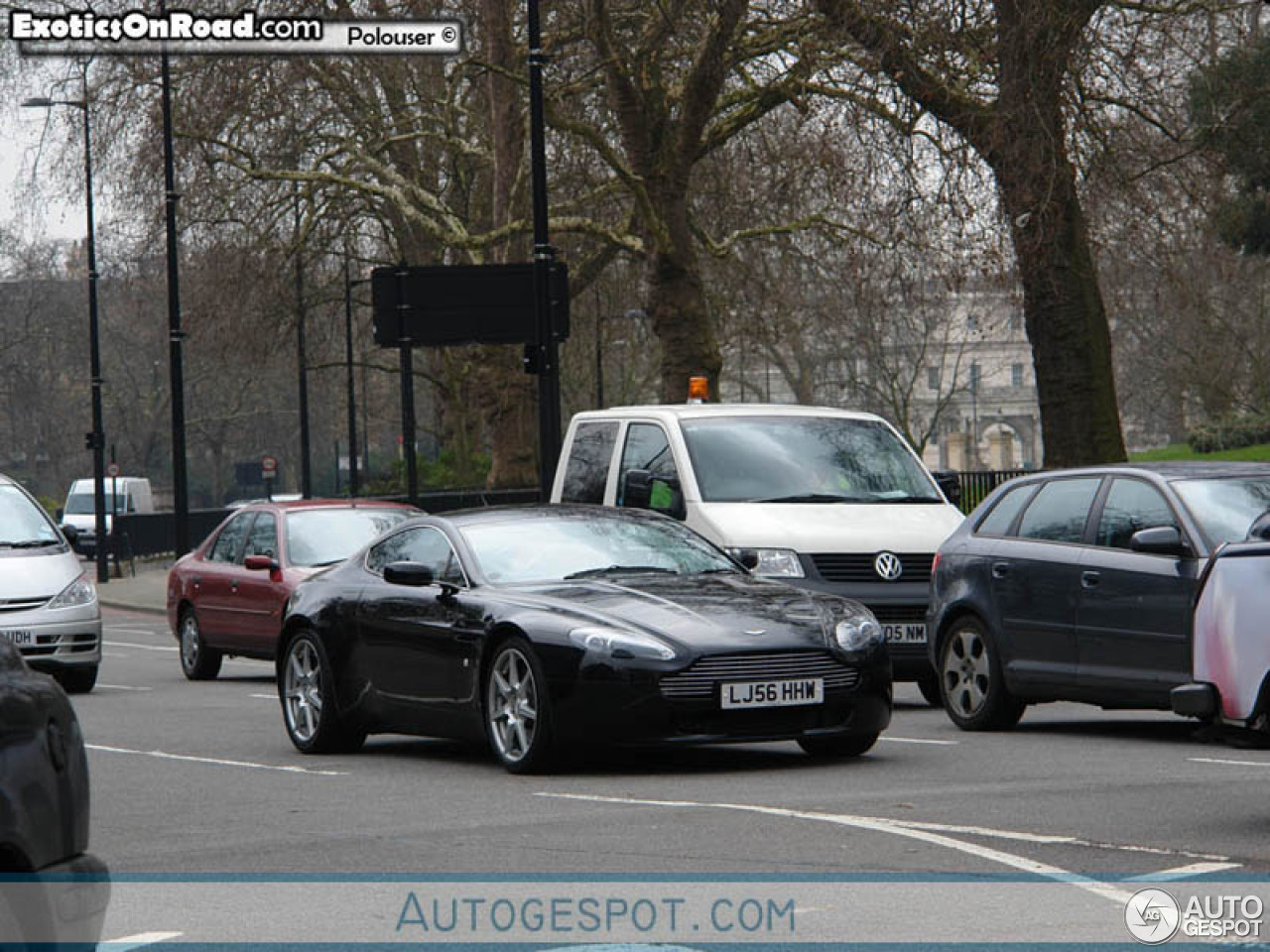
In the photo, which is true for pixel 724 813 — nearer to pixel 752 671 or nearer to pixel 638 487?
pixel 752 671

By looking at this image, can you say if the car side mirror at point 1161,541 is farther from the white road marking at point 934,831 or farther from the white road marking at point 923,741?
the white road marking at point 934,831

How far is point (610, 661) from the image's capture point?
438 inches

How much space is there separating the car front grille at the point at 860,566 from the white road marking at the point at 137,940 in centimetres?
891

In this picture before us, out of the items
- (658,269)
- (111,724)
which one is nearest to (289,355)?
(658,269)

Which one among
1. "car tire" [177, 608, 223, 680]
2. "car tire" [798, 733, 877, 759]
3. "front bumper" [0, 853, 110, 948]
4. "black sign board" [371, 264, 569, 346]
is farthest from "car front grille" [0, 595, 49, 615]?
"front bumper" [0, 853, 110, 948]

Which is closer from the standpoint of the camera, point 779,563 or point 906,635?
point 779,563

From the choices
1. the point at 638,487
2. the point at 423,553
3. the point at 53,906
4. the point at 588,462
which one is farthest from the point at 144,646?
the point at 53,906

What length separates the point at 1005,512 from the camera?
13977 millimetres

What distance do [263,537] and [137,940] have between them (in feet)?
47.3

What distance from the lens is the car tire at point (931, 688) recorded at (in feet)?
52.7

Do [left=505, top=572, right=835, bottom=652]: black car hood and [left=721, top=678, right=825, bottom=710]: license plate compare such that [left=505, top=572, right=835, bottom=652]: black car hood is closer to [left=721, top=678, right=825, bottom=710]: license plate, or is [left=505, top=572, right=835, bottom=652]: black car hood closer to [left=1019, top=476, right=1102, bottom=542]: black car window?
[left=721, top=678, right=825, bottom=710]: license plate

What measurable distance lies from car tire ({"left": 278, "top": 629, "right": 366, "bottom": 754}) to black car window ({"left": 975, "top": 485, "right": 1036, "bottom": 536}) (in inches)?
154

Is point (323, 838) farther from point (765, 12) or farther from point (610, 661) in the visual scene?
point (765, 12)

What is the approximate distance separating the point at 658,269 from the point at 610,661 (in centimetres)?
2315
